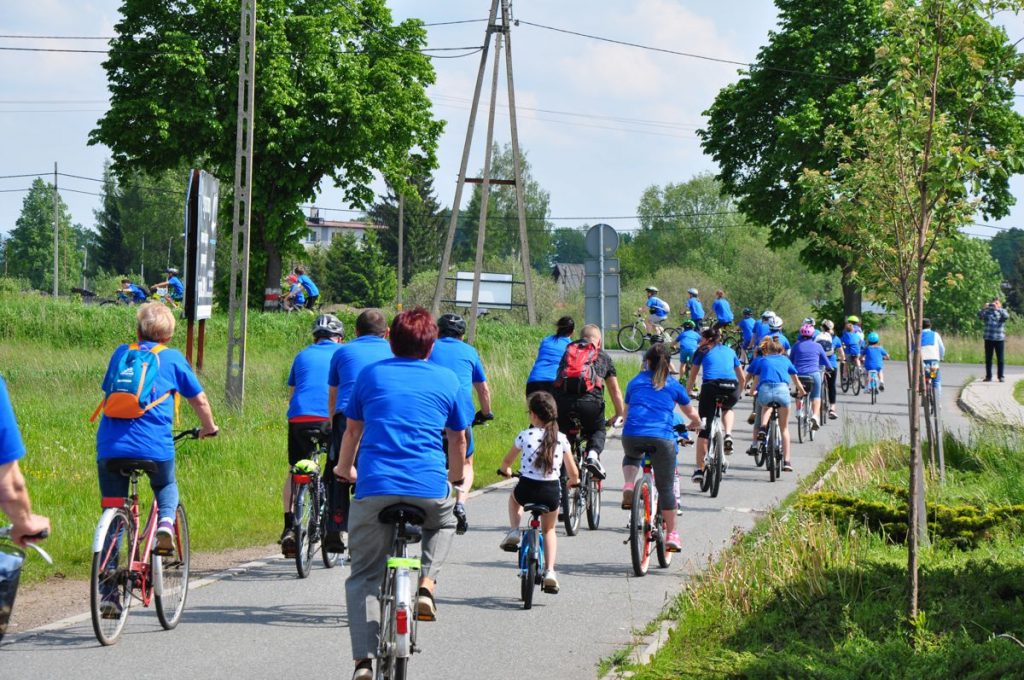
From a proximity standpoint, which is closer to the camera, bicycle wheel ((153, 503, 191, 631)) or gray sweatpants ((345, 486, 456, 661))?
gray sweatpants ((345, 486, 456, 661))

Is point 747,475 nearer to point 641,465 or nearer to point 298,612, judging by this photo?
point 641,465

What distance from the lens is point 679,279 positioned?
7238cm

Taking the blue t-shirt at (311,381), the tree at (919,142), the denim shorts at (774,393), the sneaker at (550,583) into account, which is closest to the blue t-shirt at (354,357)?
the blue t-shirt at (311,381)

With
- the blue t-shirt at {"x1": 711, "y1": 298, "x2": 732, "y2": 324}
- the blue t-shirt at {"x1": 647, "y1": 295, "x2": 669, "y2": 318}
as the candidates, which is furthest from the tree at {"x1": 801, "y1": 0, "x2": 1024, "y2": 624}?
the blue t-shirt at {"x1": 711, "y1": 298, "x2": 732, "y2": 324}

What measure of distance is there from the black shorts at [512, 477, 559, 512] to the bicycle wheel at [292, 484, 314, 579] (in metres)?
1.62

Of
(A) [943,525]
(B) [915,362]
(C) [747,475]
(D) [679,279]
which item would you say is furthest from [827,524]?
(D) [679,279]

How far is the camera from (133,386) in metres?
7.22

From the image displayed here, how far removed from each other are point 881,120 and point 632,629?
3.36m

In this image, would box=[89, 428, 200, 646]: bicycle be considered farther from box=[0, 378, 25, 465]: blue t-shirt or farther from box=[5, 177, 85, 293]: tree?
box=[5, 177, 85, 293]: tree

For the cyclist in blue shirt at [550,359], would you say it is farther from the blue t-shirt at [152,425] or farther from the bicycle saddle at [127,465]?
the bicycle saddle at [127,465]

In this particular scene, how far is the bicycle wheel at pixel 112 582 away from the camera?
22.7 feet

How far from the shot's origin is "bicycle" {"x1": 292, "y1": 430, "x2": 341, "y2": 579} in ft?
29.3

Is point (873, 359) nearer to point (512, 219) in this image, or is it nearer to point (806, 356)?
point (806, 356)

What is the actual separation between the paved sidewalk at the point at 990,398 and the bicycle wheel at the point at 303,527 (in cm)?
1436
